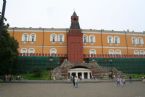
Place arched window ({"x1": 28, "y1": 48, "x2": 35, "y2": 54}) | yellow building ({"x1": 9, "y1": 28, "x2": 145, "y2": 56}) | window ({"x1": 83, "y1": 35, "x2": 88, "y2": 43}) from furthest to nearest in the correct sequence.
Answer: window ({"x1": 83, "y1": 35, "x2": 88, "y2": 43})
yellow building ({"x1": 9, "y1": 28, "x2": 145, "y2": 56})
arched window ({"x1": 28, "y1": 48, "x2": 35, "y2": 54})

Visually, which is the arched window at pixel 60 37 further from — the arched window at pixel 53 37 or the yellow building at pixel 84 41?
the arched window at pixel 53 37

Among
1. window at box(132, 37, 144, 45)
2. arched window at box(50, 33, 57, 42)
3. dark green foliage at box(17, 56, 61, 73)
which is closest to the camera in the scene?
dark green foliage at box(17, 56, 61, 73)

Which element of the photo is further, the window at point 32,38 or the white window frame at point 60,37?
the white window frame at point 60,37

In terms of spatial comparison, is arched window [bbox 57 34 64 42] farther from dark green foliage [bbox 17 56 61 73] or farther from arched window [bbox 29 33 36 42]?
dark green foliage [bbox 17 56 61 73]

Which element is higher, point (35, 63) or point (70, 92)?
point (35, 63)

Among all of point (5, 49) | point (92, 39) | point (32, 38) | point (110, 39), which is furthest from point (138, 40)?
point (5, 49)

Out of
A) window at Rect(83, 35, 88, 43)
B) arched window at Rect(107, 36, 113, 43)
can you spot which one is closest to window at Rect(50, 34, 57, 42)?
window at Rect(83, 35, 88, 43)

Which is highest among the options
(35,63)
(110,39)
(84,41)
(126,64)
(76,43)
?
(110,39)

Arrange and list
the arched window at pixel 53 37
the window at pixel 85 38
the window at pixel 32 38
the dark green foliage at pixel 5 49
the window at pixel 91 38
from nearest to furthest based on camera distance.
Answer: the dark green foliage at pixel 5 49 → the window at pixel 32 38 → the arched window at pixel 53 37 → the window at pixel 85 38 → the window at pixel 91 38

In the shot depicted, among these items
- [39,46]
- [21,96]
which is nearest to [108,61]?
[39,46]

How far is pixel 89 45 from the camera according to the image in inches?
2562

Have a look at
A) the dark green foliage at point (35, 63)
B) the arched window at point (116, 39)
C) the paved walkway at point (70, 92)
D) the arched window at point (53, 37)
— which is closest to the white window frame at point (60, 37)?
the arched window at point (53, 37)

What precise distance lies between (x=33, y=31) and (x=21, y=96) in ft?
140

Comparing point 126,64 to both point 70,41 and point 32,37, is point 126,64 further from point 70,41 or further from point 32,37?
point 32,37
